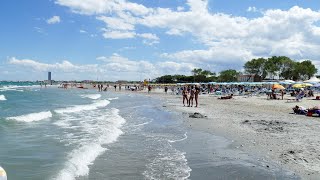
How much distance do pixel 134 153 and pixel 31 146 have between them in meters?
3.65

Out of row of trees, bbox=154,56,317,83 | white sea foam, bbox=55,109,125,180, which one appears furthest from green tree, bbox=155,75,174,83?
white sea foam, bbox=55,109,125,180

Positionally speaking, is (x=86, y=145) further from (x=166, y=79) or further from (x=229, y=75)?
(x=166, y=79)

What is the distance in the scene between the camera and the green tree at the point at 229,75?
130 meters

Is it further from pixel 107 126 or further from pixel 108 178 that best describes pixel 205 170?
pixel 107 126

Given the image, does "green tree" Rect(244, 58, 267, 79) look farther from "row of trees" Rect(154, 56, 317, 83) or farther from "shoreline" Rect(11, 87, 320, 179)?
"shoreline" Rect(11, 87, 320, 179)

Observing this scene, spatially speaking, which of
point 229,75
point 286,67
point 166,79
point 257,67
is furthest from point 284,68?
point 166,79

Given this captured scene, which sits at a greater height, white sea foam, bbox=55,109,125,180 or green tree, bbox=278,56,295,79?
green tree, bbox=278,56,295,79

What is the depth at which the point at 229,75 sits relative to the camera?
13188cm

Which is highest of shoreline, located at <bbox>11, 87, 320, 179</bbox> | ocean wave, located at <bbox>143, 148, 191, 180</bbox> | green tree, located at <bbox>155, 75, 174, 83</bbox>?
green tree, located at <bbox>155, 75, 174, 83</bbox>

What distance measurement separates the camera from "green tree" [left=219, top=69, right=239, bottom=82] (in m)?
130

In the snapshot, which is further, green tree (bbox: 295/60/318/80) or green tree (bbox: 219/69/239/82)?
green tree (bbox: 219/69/239/82)

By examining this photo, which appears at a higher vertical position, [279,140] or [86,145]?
[279,140]

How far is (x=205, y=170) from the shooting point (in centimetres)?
825

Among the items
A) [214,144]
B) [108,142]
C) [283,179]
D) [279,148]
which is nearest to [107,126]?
[108,142]
